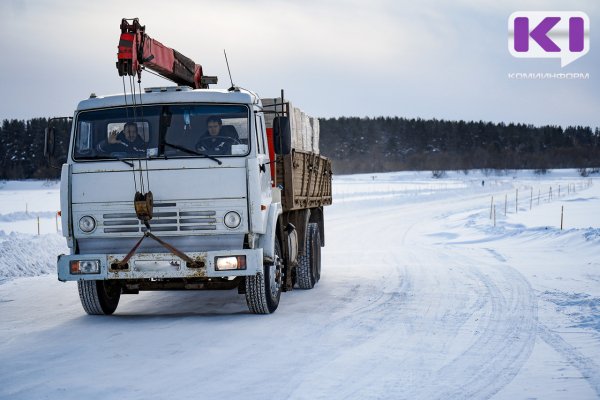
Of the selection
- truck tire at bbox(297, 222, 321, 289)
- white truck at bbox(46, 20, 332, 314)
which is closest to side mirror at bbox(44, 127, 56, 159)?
white truck at bbox(46, 20, 332, 314)

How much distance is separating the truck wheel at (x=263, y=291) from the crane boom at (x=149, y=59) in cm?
292

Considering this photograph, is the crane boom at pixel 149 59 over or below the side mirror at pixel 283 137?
over

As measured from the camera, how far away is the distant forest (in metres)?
166

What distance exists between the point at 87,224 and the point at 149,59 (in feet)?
7.38

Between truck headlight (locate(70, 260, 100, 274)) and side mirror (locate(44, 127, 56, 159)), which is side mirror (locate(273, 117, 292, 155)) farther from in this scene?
side mirror (locate(44, 127, 56, 159))

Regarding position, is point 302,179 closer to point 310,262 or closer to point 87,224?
point 310,262

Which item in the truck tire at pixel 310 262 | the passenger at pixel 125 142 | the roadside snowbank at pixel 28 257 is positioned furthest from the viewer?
the roadside snowbank at pixel 28 257

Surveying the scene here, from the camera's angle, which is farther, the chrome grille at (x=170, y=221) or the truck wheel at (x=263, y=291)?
the truck wheel at (x=263, y=291)

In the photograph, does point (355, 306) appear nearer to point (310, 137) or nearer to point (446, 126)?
point (310, 137)

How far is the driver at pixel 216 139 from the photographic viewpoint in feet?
28.8

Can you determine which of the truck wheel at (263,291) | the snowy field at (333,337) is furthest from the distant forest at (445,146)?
the truck wheel at (263,291)

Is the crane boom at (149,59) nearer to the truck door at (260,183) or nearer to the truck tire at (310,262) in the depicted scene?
the truck door at (260,183)

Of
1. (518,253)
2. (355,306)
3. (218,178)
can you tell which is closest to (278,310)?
(355,306)

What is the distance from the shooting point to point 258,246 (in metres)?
8.94
